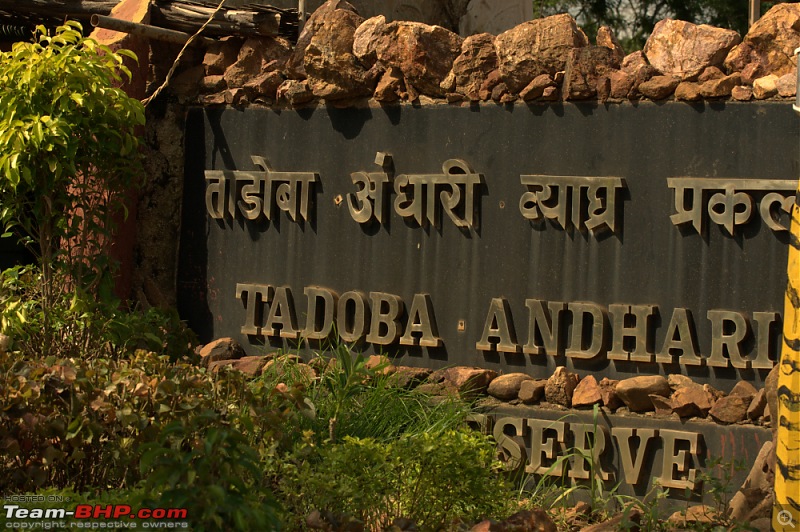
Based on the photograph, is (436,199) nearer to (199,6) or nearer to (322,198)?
(322,198)

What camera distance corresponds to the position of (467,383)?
19.2 ft

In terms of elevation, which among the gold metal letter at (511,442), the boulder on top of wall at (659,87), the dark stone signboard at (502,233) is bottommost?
the gold metal letter at (511,442)

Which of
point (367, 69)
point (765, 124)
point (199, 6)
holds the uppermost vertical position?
point (199, 6)

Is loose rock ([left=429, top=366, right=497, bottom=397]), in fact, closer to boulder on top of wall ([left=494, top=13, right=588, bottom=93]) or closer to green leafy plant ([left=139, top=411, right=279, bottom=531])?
boulder on top of wall ([left=494, top=13, right=588, bottom=93])

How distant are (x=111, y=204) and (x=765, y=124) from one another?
12.2 ft

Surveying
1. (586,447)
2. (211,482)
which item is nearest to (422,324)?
(586,447)

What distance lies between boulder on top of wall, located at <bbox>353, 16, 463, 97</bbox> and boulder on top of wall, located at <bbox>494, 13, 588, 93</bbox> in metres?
0.40

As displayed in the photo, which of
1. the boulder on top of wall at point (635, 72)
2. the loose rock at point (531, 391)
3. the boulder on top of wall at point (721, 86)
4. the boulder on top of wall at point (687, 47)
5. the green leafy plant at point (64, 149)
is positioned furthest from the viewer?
the green leafy plant at point (64, 149)

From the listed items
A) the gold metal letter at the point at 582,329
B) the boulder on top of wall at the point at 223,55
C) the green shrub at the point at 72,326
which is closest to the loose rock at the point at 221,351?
the green shrub at the point at 72,326

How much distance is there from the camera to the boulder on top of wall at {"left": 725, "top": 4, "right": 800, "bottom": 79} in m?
5.33

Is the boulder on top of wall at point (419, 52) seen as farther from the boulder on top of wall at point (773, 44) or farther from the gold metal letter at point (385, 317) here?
the boulder on top of wall at point (773, 44)

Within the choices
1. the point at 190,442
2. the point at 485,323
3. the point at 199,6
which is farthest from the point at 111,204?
the point at 190,442

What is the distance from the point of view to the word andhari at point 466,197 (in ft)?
17.3

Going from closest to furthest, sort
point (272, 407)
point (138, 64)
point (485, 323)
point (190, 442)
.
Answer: point (190, 442)
point (272, 407)
point (485, 323)
point (138, 64)
